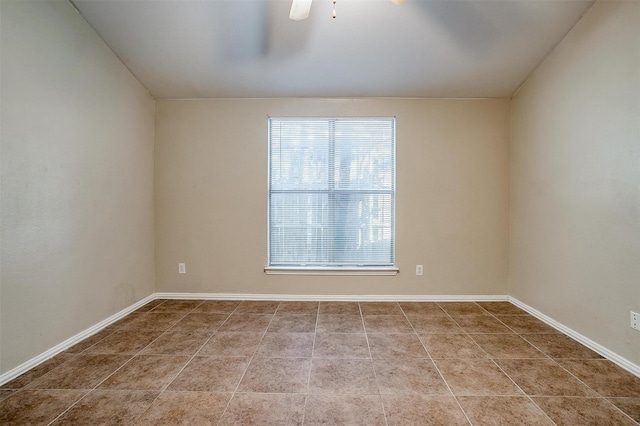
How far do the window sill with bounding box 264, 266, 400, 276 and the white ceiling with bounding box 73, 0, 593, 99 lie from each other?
1985 mm

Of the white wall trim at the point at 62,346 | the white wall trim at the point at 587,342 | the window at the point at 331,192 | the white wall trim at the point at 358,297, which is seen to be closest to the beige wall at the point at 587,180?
the white wall trim at the point at 587,342

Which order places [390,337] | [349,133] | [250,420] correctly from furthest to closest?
[349,133]
[390,337]
[250,420]

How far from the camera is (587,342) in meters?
2.19

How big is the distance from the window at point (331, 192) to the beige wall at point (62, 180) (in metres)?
1.50

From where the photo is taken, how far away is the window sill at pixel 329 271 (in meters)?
3.21

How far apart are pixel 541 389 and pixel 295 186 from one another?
2.68 metres

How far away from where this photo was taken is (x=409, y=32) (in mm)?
2445

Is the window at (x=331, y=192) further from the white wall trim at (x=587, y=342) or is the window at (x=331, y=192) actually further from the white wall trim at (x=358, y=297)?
the white wall trim at (x=587, y=342)

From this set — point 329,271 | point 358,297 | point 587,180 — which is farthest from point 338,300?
point 587,180

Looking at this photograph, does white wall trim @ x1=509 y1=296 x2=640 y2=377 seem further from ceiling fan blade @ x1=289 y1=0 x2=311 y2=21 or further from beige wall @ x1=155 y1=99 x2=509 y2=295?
ceiling fan blade @ x1=289 y1=0 x2=311 y2=21

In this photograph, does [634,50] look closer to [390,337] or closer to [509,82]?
[509,82]

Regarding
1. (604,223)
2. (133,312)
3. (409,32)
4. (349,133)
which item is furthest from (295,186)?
(604,223)

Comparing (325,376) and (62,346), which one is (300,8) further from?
(62,346)

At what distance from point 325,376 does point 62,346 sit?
6.66ft
